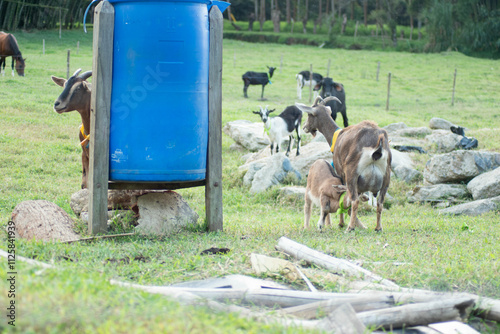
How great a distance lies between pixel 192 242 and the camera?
18.0ft

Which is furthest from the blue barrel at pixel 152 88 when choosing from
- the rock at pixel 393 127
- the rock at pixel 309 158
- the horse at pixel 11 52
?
the horse at pixel 11 52

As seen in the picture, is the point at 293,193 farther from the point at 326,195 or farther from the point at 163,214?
the point at 163,214

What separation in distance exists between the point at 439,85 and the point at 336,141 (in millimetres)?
24081

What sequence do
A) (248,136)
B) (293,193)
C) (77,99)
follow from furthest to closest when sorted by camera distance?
(248,136) → (293,193) → (77,99)

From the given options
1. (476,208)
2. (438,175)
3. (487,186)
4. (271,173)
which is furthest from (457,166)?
(271,173)

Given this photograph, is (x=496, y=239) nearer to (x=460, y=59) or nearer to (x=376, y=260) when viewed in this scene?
(x=376, y=260)

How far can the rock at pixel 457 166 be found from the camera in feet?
33.9

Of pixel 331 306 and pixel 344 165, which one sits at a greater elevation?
pixel 344 165

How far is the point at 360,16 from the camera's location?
6222 centimetres

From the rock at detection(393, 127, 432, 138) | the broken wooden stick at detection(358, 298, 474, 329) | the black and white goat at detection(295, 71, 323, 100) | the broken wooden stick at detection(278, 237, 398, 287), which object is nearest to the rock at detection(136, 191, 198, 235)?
the broken wooden stick at detection(278, 237, 398, 287)

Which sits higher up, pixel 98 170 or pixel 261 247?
pixel 98 170

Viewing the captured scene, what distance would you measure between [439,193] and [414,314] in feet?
23.5

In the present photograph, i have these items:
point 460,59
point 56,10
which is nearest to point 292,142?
point 460,59

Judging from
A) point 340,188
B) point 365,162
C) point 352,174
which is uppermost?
point 365,162
